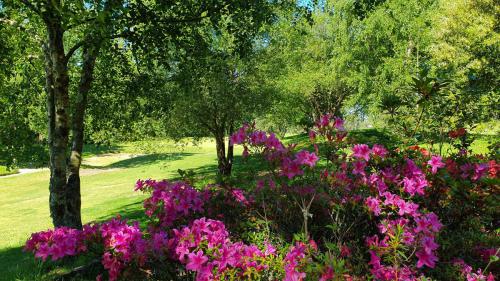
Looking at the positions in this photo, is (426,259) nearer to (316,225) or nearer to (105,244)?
(316,225)

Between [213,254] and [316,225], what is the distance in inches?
64.5

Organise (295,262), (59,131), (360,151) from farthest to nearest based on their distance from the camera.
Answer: (59,131) < (360,151) < (295,262)

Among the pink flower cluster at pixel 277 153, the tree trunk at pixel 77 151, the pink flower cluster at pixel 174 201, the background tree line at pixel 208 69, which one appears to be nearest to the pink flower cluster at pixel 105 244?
the pink flower cluster at pixel 174 201

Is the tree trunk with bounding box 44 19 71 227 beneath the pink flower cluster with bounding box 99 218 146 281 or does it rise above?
above

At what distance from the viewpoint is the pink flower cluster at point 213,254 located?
2.85 m

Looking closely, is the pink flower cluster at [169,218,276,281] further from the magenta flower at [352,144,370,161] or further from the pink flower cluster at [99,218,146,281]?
the magenta flower at [352,144,370,161]

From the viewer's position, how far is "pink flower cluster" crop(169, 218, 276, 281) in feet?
9.36

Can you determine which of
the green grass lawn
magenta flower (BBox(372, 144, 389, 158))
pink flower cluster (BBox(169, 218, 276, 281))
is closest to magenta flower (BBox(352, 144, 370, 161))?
magenta flower (BBox(372, 144, 389, 158))

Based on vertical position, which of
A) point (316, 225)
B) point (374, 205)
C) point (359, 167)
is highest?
point (359, 167)

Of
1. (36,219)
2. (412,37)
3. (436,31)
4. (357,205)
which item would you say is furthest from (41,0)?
(412,37)

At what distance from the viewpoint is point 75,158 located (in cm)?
694

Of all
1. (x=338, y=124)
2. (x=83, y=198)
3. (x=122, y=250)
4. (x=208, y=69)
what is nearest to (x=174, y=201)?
(x=122, y=250)

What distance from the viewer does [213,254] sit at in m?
2.97

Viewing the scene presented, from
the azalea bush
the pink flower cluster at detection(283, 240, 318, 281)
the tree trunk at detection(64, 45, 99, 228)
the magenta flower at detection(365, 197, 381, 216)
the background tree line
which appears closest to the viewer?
the pink flower cluster at detection(283, 240, 318, 281)
